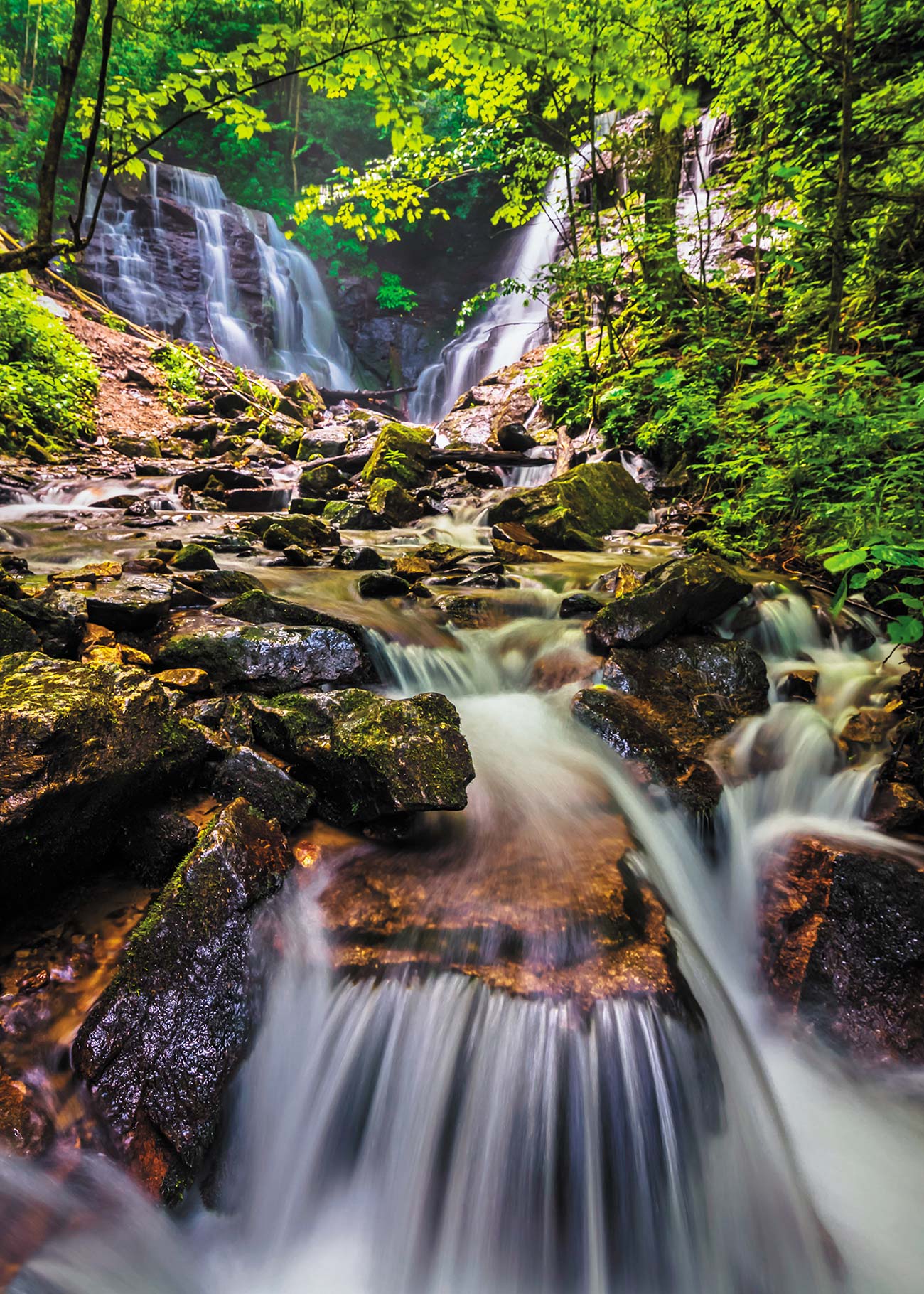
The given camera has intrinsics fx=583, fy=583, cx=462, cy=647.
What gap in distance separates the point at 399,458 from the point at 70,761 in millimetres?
9889

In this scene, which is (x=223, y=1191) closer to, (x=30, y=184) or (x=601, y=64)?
(x=601, y=64)

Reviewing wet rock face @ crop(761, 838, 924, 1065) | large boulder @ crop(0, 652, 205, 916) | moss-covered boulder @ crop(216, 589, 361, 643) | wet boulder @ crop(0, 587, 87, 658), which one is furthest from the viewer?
moss-covered boulder @ crop(216, 589, 361, 643)

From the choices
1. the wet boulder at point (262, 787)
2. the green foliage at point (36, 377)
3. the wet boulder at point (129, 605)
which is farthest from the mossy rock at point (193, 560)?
the green foliage at point (36, 377)

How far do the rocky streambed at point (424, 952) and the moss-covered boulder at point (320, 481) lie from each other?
731 cm

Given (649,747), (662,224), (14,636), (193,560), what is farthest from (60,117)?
(662,224)

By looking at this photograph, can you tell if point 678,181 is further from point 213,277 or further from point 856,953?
point 213,277

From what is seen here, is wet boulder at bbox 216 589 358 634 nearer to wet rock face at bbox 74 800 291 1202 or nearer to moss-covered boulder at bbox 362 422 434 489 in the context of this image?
wet rock face at bbox 74 800 291 1202

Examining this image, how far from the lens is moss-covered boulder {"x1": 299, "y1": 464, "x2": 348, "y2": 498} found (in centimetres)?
1069

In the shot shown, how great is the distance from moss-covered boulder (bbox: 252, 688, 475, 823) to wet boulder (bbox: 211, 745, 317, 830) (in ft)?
0.37

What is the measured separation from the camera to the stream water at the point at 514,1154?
68.0 inches

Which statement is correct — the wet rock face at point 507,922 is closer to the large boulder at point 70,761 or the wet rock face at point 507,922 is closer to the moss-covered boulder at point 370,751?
the moss-covered boulder at point 370,751

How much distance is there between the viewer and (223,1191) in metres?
1.76

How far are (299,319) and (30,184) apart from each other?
956 centimetres

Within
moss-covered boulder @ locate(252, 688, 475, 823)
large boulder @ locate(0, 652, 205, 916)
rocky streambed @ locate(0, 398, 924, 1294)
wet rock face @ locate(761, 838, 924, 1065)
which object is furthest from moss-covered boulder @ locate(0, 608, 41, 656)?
wet rock face @ locate(761, 838, 924, 1065)
